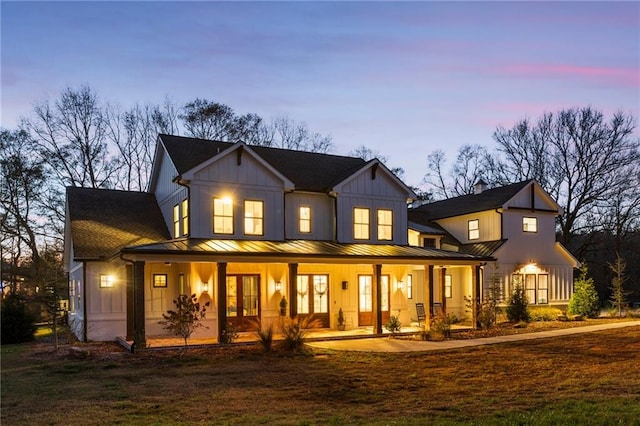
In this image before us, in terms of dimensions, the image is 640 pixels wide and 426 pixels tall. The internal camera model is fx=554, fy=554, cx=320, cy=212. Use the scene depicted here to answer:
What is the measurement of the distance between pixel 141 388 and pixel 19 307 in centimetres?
1335

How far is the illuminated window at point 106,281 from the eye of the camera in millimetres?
18406

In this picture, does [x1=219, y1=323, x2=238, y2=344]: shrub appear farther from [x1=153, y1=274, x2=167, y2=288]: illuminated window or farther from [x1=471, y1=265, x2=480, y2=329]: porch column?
[x1=471, y1=265, x2=480, y2=329]: porch column

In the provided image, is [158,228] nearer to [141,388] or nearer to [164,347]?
[164,347]

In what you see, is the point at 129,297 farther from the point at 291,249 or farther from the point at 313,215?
the point at 313,215

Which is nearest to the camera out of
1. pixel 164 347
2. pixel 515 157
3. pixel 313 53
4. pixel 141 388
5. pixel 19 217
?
pixel 141 388

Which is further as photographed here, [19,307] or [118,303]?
[19,307]

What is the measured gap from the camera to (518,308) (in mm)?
23344

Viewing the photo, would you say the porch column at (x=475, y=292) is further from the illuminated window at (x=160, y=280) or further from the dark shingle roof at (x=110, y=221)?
the dark shingle roof at (x=110, y=221)

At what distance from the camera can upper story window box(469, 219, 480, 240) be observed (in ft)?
90.9

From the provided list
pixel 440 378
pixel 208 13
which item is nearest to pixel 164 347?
pixel 440 378

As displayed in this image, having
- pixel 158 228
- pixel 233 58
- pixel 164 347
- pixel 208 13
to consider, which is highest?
pixel 233 58

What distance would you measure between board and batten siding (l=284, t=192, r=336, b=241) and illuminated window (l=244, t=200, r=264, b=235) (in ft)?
3.98

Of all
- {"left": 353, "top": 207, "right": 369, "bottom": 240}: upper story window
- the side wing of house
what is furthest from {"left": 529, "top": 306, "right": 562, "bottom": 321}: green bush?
{"left": 353, "top": 207, "right": 369, "bottom": 240}: upper story window

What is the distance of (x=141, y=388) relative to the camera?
1053 cm
